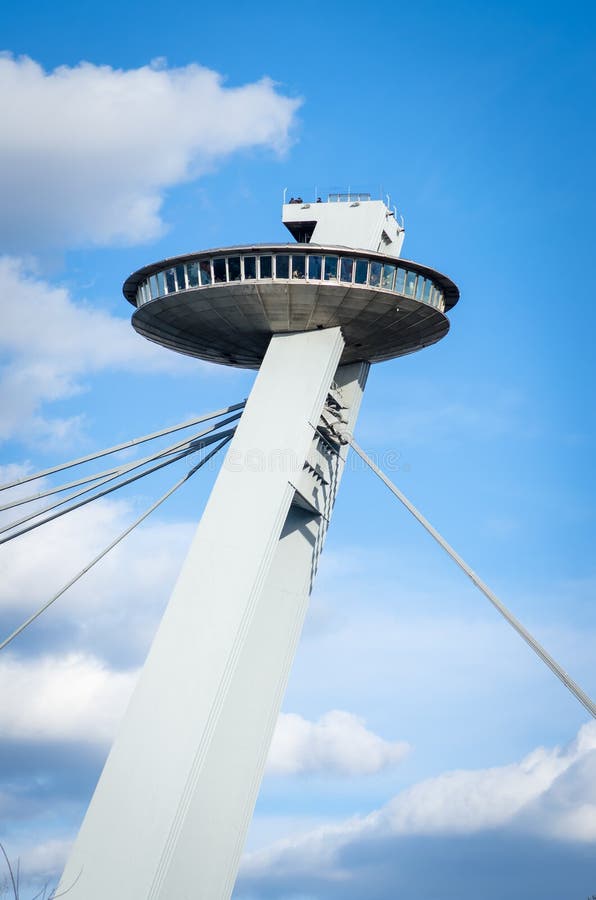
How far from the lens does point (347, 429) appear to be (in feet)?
140

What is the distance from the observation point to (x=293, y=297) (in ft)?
130

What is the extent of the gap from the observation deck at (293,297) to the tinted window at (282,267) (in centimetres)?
3

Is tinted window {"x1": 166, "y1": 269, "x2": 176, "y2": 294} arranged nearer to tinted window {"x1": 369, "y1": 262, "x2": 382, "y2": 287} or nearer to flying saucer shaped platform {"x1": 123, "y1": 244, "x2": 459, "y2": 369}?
flying saucer shaped platform {"x1": 123, "y1": 244, "x2": 459, "y2": 369}

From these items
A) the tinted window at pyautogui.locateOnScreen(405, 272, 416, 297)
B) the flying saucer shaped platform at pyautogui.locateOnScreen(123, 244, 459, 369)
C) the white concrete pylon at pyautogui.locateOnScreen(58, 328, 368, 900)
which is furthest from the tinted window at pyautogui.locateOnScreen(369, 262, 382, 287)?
the white concrete pylon at pyautogui.locateOnScreen(58, 328, 368, 900)

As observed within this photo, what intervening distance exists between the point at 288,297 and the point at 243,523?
26.9ft

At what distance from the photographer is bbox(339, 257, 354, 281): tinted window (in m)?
39.5

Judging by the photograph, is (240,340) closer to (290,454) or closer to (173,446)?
(173,446)

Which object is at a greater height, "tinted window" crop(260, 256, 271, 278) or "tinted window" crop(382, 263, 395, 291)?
"tinted window" crop(382, 263, 395, 291)

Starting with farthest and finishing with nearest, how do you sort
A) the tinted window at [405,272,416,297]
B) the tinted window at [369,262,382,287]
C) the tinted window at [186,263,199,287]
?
the tinted window at [405,272,416,297], the tinted window at [186,263,199,287], the tinted window at [369,262,382,287]

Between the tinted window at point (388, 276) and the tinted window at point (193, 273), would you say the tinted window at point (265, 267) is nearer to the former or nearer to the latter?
the tinted window at point (193, 273)

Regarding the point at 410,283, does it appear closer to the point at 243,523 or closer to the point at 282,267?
the point at 282,267

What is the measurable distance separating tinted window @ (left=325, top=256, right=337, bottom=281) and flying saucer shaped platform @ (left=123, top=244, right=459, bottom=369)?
34 mm

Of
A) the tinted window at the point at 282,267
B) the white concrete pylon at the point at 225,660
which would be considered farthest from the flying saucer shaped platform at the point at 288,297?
the white concrete pylon at the point at 225,660

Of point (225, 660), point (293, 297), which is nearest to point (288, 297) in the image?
point (293, 297)
